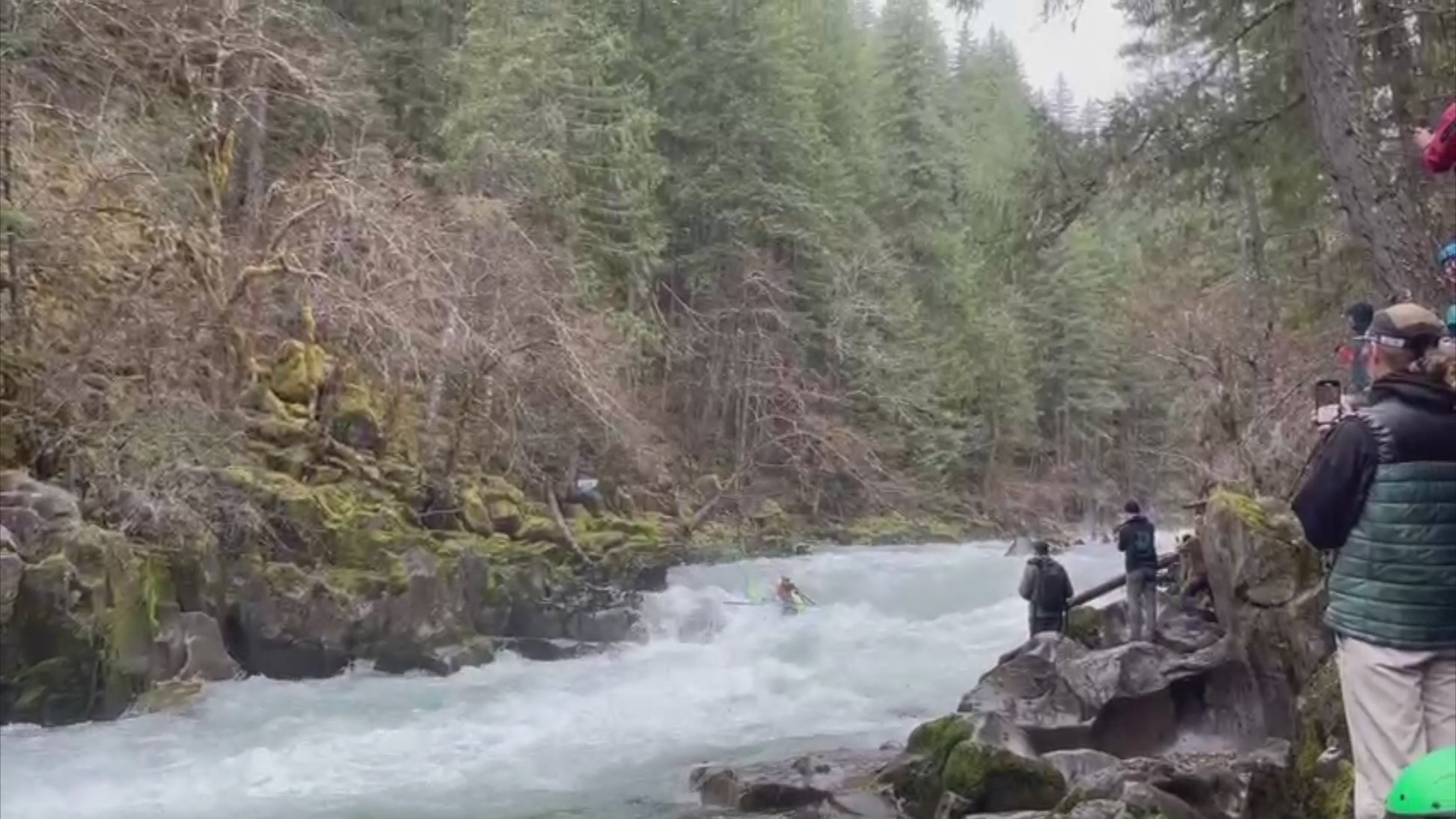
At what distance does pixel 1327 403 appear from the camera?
4.35 metres

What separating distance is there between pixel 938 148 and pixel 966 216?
1217 inches

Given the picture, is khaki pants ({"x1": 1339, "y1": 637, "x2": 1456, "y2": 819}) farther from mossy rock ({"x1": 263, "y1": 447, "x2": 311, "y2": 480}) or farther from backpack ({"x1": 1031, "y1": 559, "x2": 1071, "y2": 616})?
mossy rock ({"x1": 263, "y1": 447, "x2": 311, "y2": 480})

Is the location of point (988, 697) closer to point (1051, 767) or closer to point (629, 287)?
point (1051, 767)

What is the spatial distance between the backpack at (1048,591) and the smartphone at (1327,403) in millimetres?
7645

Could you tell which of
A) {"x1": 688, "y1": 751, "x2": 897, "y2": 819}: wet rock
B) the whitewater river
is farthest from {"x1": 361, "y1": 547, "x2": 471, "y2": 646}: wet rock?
{"x1": 688, "y1": 751, "x2": 897, "y2": 819}: wet rock

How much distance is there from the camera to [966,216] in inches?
385

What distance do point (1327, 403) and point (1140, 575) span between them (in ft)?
25.4

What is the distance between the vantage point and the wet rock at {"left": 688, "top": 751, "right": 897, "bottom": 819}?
8422 millimetres

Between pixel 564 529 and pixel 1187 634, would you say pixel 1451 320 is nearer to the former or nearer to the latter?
pixel 1187 634

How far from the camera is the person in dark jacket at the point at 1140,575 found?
38.5 ft

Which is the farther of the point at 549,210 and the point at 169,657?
the point at 549,210

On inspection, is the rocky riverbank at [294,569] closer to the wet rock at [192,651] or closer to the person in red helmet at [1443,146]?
the wet rock at [192,651]

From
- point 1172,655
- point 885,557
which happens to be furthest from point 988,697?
point 885,557

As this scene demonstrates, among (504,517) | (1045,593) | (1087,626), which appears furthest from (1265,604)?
(504,517)
